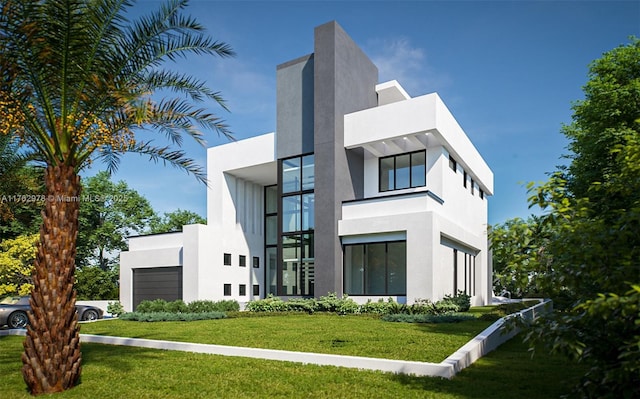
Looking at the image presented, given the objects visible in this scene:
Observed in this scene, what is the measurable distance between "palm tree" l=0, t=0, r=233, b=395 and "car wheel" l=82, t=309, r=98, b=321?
1607 cm

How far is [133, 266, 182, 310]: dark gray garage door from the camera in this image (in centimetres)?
2698

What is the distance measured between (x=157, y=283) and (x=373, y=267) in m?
13.2

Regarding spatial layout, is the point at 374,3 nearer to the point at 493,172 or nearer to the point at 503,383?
the point at 503,383

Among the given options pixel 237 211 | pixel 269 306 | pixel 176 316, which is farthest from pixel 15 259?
pixel 269 306

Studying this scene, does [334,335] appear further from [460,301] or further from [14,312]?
[14,312]

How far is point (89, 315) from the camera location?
2364cm

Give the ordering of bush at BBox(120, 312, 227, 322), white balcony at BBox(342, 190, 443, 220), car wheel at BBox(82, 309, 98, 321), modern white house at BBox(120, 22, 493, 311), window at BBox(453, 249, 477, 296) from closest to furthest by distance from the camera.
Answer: bush at BBox(120, 312, 227, 322) → white balcony at BBox(342, 190, 443, 220) → modern white house at BBox(120, 22, 493, 311) → car wheel at BBox(82, 309, 98, 321) → window at BBox(453, 249, 477, 296)

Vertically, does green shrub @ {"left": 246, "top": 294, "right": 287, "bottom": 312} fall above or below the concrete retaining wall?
below

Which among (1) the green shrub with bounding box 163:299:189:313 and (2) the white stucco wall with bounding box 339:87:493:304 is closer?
(2) the white stucco wall with bounding box 339:87:493:304

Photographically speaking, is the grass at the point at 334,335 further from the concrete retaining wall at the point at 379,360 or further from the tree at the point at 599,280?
the tree at the point at 599,280

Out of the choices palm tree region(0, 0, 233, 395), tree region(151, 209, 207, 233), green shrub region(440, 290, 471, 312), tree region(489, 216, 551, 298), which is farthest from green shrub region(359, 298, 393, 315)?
tree region(151, 209, 207, 233)

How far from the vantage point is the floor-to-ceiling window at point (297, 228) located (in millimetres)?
23359

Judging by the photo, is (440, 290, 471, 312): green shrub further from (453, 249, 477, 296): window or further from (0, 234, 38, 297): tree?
(0, 234, 38, 297): tree

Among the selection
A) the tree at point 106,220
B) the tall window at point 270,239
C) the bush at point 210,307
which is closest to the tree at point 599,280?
the bush at point 210,307
